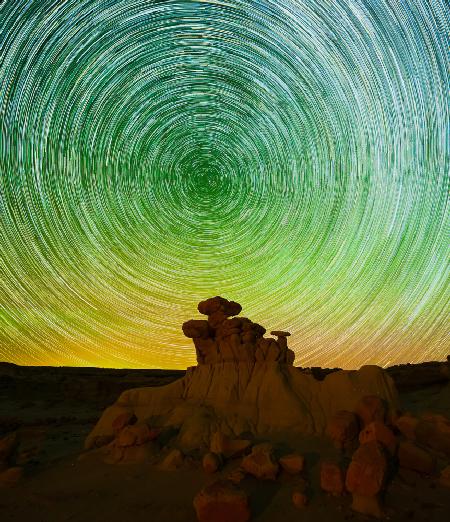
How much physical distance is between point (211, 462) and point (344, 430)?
3046 mm

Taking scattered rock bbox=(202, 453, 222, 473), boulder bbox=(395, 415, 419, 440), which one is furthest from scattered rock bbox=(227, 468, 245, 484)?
boulder bbox=(395, 415, 419, 440)

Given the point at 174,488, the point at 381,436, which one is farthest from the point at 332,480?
the point at 174,488

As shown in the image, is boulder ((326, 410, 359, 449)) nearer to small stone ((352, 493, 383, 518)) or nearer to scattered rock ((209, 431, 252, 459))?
scattered rock ((209, 431, 252, 459))

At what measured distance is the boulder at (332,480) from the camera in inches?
270

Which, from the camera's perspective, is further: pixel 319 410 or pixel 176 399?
pixel 176 399

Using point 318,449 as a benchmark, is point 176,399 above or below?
above

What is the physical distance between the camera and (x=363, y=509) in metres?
6.34

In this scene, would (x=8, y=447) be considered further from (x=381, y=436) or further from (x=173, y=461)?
(x=381, y=436)

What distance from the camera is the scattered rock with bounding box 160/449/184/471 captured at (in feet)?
27.8

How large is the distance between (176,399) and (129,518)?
5.63m

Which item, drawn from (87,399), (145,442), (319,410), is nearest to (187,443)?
(145,442)

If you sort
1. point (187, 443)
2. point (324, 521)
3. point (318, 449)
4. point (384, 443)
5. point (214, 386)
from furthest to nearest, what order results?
point (214, 386), point (187, 443), point (318, 449), point (384, 443), point (324, 521)

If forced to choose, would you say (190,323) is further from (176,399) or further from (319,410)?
(319,410)

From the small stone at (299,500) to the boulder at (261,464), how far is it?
29.8 inches
